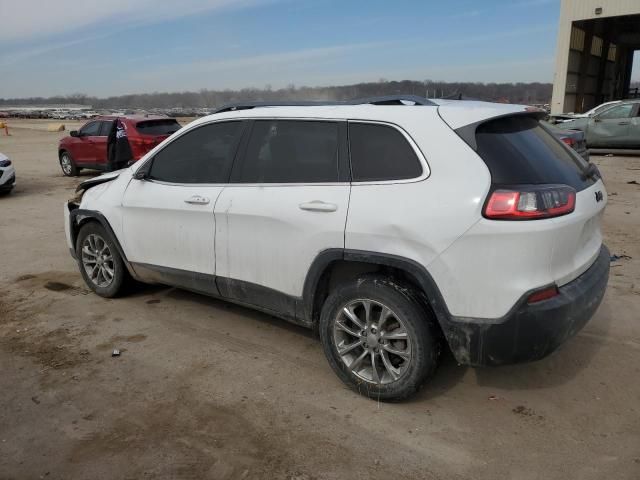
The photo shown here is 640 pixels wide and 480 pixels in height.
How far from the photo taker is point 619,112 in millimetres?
15898

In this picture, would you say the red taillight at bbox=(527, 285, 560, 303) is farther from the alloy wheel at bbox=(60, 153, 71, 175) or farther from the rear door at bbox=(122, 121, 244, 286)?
the alloy wheel at bbox=(60, 153, 71, 175)

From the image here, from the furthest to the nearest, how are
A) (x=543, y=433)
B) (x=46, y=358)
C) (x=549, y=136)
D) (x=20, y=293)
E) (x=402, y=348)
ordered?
(x=20, y=293)
(x=46, y=358)
(x=549, y=136)
(x=402, y=348)
(x=543, y=433)

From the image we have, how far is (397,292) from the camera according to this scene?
3.07 meters

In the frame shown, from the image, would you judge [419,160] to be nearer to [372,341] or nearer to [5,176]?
[372,341]

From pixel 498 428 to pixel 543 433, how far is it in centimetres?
24

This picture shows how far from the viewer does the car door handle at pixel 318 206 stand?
3.25 m

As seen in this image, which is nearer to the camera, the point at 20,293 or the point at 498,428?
the point at 498,428

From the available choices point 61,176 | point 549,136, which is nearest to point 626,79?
point 61,176

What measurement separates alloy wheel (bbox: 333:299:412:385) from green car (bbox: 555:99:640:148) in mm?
14838

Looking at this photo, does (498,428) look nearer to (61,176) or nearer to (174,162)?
(174,162)

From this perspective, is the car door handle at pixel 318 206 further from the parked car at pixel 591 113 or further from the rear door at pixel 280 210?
the parked car at pixel 591 113

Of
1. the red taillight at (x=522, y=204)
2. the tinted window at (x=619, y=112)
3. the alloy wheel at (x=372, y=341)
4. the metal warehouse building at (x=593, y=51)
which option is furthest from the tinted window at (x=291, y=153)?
the metal warehouse building at (x=593, y=51)

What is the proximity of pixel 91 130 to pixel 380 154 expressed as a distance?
13.4 metres

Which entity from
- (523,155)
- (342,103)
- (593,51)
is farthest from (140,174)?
(593,51)
